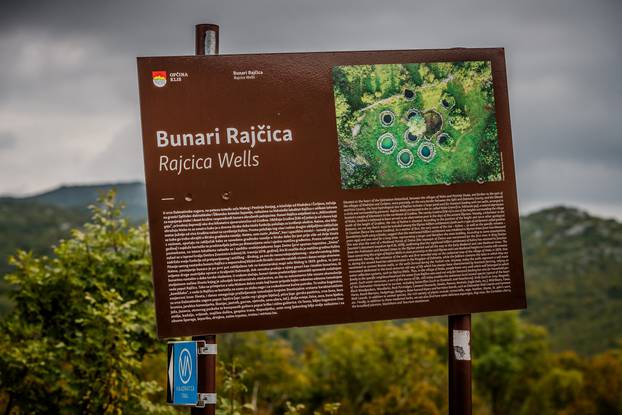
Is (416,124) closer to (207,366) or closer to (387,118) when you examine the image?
(387,118)

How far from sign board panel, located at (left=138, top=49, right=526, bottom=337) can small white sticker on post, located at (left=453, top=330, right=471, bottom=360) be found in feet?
1.07

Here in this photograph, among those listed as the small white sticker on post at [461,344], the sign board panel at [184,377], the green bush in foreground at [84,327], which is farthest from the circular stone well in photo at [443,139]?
the green bush in foreground at [84,327]

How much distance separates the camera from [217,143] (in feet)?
17.4

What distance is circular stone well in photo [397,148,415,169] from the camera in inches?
225

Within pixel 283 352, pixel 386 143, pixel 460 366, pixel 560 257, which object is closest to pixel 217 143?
pixel 386 143

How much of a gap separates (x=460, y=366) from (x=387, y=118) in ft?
6.85

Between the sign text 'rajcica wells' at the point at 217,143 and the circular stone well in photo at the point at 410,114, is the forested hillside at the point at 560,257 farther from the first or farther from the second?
the circular stone well in photo at the point at 410,114

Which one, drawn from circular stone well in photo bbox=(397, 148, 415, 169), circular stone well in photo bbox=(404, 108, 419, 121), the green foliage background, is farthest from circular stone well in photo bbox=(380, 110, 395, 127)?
the green foliage background

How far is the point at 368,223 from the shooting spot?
554 centimetres

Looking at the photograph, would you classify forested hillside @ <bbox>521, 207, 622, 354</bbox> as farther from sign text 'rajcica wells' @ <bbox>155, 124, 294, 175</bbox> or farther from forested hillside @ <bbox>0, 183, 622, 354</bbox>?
sign text 'rajcica wells' @ <bbox>155, 124, 294, 175</bbox>

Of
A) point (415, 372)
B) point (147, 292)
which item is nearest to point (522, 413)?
point (415, 372)

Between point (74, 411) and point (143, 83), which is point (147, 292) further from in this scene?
point (143, 83)

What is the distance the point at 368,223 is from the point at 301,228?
1.72 ft

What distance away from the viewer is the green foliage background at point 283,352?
727cm
